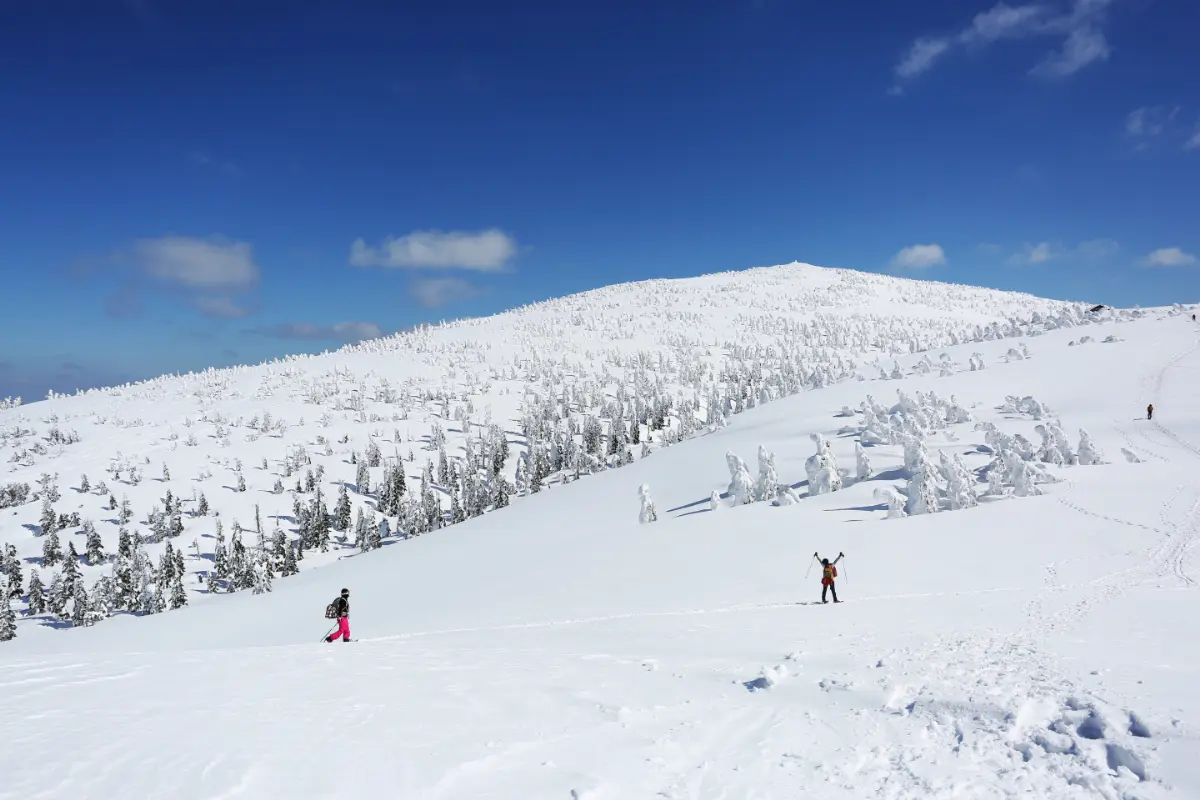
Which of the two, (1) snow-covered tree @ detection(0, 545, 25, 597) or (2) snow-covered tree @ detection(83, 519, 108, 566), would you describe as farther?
(2) snow-covered tree @ detection(83, 519, 108, 566)

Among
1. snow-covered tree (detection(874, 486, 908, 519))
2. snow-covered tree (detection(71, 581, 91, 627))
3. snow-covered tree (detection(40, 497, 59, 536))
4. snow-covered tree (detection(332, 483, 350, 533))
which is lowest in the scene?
snow-covered tree (detection(71, 581, 91, 627))

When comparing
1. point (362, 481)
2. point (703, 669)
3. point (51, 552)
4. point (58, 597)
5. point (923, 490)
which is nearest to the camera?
point (703, 669)

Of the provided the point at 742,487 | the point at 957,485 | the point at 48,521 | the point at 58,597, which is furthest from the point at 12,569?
the point at 957,485

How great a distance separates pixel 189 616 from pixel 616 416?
12025 centimetres

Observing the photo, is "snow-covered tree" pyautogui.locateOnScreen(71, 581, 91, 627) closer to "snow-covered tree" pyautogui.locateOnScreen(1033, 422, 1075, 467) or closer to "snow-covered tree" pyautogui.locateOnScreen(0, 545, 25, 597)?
"snow-covered tree" pyautogui.locateOnScreen(0, 545, 25, 597)

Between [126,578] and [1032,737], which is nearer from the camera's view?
[1032,737]

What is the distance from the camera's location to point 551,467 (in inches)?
4975

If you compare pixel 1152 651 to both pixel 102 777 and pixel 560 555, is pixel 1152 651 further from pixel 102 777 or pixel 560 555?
pixel 560 555

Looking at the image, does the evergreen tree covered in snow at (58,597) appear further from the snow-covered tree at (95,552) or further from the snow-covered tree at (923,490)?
the snow-covered tree at (923,490)

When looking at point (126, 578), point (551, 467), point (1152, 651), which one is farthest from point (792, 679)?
point (551, 467)

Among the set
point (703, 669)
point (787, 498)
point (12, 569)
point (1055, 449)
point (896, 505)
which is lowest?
point (703, 669)

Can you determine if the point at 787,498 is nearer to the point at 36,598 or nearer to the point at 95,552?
the point at 36,598

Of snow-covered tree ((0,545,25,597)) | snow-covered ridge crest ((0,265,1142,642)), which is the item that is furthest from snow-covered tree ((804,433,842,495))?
snow-covered tree ((0,545,25,597))

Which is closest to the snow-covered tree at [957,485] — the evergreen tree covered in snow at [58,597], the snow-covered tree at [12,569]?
the evergreen tree covered in snow at [58,597]
